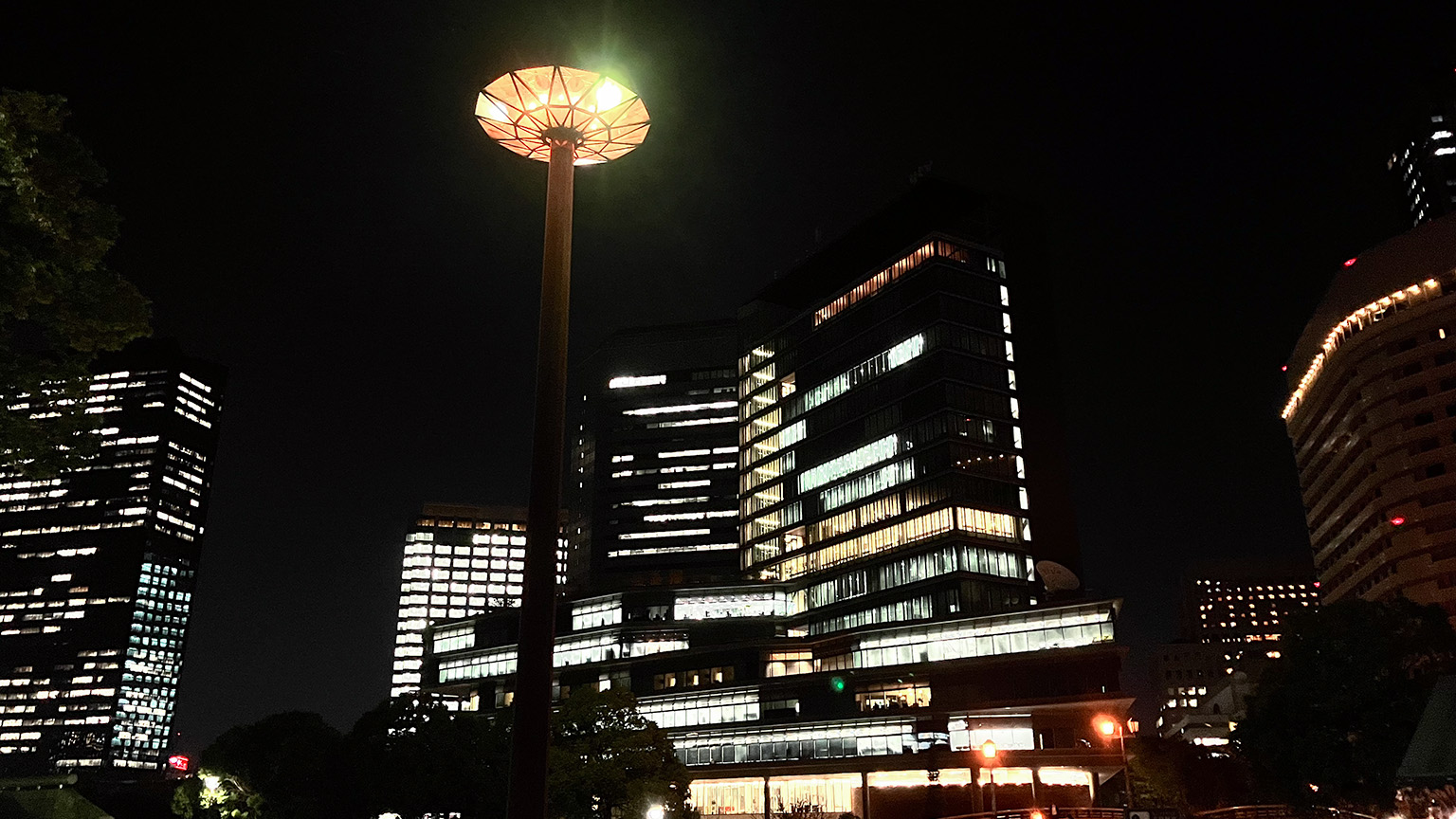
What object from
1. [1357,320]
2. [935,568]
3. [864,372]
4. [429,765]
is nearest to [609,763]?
[429,765]

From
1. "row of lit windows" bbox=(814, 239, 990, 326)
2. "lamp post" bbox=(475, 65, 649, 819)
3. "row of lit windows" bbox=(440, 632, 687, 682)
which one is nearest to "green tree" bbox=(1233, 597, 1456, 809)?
"lamp post" bbox=(475, 65, 649, 819)

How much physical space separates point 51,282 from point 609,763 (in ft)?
137

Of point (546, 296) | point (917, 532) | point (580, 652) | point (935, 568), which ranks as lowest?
point (546, 296)

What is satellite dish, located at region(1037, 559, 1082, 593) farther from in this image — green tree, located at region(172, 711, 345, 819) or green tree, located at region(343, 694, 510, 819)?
green tree, located at region(172, 711, 345, 819)

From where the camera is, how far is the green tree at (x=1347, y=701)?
45.5m

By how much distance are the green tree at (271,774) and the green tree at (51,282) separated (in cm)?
5225

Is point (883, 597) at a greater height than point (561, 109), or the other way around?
point (883, 597)

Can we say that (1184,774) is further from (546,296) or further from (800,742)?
(546,296)

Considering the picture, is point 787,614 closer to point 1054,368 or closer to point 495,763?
point 1054,368

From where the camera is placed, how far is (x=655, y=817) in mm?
55906

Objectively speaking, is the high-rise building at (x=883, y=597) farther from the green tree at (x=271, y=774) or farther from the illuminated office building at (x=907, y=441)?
the green tree at (x=271, y=774)

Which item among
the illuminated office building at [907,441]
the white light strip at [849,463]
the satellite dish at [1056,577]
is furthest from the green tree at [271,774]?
the white light strip at [849,463]

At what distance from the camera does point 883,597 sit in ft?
406

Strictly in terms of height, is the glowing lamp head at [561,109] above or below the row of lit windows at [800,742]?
above
